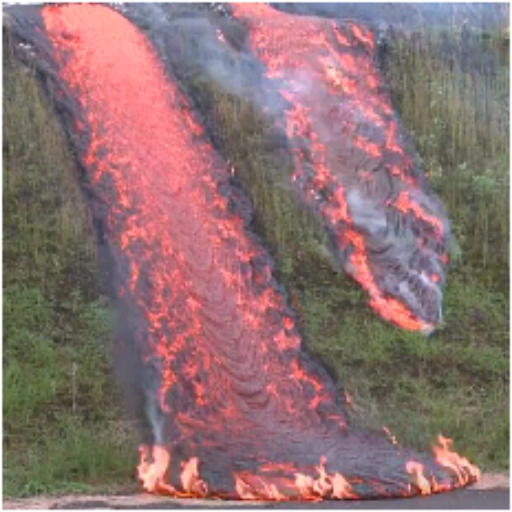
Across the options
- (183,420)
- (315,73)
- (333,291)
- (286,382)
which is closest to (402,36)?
(315,73)

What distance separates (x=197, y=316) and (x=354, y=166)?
51.1 inches

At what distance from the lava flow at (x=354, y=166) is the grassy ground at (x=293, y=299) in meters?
0.13

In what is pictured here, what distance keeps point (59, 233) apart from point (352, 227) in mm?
1614

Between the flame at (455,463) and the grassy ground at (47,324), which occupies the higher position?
the grassy ground at (47,324)

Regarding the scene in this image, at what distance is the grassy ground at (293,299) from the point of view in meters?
5.91

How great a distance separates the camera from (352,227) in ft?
20.7

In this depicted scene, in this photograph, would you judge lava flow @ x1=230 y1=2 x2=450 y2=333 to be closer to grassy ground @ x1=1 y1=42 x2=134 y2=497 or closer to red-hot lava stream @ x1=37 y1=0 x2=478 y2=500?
red-hot lava stream @ x1=37 y1=0 x2=478 y2=500

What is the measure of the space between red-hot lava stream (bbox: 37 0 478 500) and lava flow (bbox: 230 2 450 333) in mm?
507

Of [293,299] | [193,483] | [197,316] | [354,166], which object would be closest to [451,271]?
[354,166]

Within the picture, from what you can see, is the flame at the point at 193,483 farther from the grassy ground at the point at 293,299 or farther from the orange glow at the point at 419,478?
the orange glow at the point at 419,478

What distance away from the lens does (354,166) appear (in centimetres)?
637

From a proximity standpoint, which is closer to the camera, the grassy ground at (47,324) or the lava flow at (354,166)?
the grassy ground at (47,324)

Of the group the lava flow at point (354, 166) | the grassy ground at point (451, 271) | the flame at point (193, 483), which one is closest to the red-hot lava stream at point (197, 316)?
the flame at point (193, 483)

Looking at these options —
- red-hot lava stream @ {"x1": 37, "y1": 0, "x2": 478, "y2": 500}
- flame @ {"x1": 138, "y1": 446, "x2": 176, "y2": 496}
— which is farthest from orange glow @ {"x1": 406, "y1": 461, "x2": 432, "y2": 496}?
flame @ {"x1": 138, "y1": 446, "x2": 176, "y2": 496}
